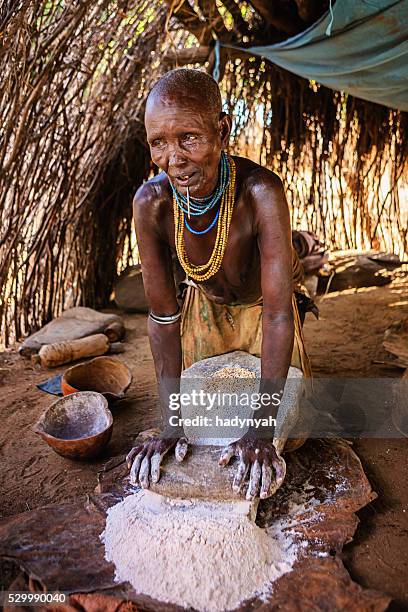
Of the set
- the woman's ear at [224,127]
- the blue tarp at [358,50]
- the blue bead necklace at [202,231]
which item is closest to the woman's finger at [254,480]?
the blue bead necklace at [202,231]

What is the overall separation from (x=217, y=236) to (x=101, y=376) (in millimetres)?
1447

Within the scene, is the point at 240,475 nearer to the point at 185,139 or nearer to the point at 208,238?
the point at 208,238

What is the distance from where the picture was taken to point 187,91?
162 centimetres

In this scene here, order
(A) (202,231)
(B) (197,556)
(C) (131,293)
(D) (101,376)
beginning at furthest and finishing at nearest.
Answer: (C) (131,293)
(D) (101,376)
(A) (202,231)
(B) (197,556)

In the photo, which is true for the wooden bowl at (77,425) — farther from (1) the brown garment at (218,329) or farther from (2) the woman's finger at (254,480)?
(2) the woman's finger at (254,480)

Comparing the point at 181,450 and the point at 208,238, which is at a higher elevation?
the point at 208,238

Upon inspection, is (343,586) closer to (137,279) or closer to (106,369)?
(106,369)

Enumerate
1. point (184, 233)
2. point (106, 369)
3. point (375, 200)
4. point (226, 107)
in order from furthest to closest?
point (375, 200), point (226, 107), point (106, 369), point (184, 233)

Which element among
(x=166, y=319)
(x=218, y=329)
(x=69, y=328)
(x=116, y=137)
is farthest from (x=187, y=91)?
(x=116, y=137)

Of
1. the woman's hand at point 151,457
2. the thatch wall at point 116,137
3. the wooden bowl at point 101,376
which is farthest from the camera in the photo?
the thatch wall at point 116,137

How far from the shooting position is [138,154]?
190 inches

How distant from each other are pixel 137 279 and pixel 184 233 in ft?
9.85

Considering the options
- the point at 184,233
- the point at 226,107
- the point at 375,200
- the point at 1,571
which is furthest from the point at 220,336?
the point at 375,200

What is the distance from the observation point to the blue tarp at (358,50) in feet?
8.81
